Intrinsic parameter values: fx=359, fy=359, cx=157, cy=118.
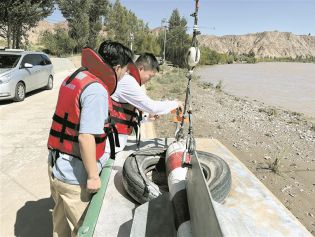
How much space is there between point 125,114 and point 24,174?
2744mm

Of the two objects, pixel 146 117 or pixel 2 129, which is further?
pixel 2 129

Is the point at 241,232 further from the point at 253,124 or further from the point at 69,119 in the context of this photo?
the point at 253,124

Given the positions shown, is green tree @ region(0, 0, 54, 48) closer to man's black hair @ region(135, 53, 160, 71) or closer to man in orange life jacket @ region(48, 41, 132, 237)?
man's black hair @ region(135, 53, 160, 71)

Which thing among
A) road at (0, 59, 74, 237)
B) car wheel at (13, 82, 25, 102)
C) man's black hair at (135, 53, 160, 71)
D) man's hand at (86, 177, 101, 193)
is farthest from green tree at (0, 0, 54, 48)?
man's hand at (86, 177, 101, 193)

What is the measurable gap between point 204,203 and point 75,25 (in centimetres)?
4623

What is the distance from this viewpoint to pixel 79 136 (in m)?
2.49

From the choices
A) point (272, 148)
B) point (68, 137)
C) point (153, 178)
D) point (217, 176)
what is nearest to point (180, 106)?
point (153, 178)

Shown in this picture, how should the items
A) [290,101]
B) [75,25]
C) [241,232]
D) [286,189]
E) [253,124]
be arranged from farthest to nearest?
[75,25], [290,101], [253,124], [286,189], [241,232]

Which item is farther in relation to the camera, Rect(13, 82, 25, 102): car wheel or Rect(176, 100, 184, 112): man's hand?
Rect(13, 82, 25, 102): car wheel

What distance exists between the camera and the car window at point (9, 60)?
12.5m

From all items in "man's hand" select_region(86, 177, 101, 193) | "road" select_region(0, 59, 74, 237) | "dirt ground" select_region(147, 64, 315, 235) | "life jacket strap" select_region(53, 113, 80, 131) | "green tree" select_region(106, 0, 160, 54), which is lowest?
"dirt ground" select_region(147, 64, 315, 235)

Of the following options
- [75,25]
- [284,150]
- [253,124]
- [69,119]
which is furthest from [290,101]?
[75,25]

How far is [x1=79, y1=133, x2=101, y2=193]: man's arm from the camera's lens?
2480 mm

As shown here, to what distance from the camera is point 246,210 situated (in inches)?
126
